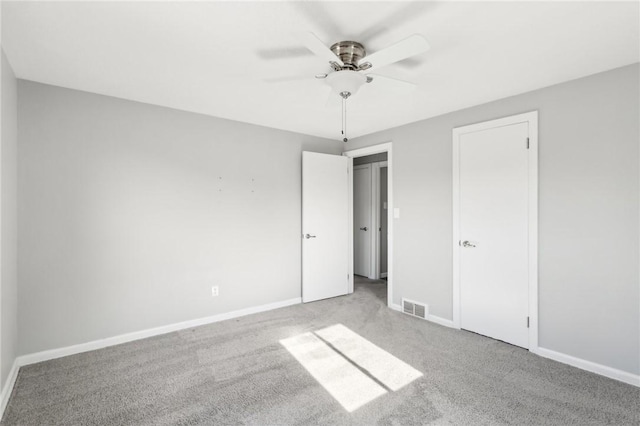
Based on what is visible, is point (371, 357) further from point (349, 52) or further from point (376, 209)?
point (376, 209)

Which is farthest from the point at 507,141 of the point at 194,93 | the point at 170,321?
the point at 170,321

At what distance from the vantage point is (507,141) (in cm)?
290

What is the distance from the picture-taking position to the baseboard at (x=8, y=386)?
6.43 feet

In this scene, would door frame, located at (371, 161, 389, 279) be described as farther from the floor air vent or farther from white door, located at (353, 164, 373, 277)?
the floor air vent

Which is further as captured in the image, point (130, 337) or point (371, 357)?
point (130, 337)

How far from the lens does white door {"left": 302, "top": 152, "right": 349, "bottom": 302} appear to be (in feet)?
13.7

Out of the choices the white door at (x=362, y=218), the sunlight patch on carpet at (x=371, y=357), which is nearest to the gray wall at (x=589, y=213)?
the sunlight patch on carpet at (x=371, y=357)

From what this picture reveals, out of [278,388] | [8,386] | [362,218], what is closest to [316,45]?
[278,388]

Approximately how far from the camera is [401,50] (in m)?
1.67

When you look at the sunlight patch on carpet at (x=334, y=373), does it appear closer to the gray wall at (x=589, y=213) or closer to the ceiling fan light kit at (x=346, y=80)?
the gray wall at (x=589, y=213)

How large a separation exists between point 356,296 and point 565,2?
12.4ft

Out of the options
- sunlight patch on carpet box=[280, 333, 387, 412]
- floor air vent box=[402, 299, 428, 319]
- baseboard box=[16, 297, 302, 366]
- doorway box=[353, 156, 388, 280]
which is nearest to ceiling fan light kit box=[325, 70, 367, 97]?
sunlight patch on carpet box=[280, 333, 387, 412]

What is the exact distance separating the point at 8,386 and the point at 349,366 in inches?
96.1

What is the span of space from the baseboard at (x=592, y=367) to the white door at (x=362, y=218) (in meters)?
3.18
